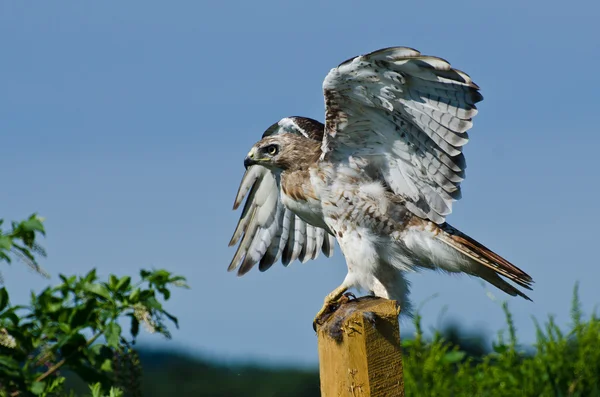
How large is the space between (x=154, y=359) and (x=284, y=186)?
270 centimetres

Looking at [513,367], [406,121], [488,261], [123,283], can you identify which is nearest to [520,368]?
[513,367]

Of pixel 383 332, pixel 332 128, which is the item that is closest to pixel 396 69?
pixel 332 128

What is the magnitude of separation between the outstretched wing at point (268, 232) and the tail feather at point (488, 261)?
149 cm

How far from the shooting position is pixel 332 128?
14.5 feet

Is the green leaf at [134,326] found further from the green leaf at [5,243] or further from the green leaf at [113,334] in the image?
the green leaf at [5,243]

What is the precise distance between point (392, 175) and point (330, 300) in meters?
0.84

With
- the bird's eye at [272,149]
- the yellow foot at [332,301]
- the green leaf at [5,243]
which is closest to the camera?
the green leaf at [5,243]

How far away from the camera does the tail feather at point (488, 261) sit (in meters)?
4.22

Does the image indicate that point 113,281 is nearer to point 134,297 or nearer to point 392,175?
point 134,297

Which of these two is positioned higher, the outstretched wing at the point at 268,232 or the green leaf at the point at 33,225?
the outstretched wing at the point at 268,232

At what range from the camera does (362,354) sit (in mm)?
3229

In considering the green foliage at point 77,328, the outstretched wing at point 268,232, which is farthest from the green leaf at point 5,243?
the outstretched wing at point 268,232

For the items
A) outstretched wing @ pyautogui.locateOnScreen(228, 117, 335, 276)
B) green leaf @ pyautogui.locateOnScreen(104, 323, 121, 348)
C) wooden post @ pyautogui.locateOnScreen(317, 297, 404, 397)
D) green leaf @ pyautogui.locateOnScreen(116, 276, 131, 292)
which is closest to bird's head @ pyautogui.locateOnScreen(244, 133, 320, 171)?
outstretched wing @ pyautogui.locateOnScreen(228, 117, 335, 276)

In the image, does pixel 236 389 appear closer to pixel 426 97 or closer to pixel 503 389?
pixel 503 389
